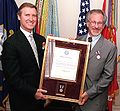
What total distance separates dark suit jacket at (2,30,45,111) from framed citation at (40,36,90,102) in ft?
0.34

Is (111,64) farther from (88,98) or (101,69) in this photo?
(88,98)

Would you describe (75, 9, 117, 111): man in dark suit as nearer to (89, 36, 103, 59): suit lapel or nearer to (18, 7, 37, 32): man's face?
(89, 36, 103, 59): suit lapel

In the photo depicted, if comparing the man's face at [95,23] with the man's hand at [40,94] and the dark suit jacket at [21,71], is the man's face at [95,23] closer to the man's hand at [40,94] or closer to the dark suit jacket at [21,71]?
the dark suit jacket at [21,71]

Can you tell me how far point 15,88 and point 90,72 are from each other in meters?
0.64

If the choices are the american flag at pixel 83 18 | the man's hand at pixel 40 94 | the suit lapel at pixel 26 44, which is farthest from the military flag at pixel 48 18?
the man's hand at pixel 40 94

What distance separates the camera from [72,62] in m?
2.17

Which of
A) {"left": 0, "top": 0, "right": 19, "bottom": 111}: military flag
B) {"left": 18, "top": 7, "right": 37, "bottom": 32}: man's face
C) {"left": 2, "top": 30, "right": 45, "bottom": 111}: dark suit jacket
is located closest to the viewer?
{"left": 2, "top": 30, "right": 45, "bottom": 111}: dark suit jacket

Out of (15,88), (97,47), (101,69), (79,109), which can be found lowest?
(79,109)

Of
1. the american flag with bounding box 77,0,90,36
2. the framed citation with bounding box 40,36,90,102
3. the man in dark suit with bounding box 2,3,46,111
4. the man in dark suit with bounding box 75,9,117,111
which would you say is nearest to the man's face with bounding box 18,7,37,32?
the man in dark suit with bounding box 2,3,46,111

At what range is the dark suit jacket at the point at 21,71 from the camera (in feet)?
6.87

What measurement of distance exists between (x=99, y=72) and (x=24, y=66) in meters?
0.63

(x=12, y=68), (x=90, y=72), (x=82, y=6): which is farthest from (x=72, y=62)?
(x=82, y=6)

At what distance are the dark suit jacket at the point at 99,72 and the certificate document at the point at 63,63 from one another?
0.15 meters

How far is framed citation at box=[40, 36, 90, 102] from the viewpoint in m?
2.15
